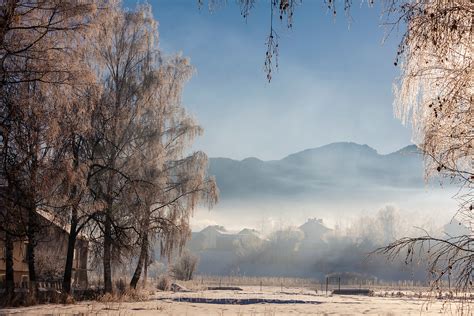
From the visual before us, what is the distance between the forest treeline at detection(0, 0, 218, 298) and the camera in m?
10.4

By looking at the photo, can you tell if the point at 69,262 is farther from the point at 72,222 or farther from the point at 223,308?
the point at 223,308

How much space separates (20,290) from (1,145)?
9.68 metres

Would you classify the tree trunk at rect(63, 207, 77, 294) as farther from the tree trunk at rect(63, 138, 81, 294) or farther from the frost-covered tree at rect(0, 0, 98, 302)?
the frost-covered tree at rect(0, 0, 98, 302)

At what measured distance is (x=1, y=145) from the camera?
412 inches

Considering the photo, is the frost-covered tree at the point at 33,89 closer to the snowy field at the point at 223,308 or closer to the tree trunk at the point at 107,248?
the snowy field at the point at 223,308

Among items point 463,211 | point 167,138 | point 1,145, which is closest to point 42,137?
point 1,145

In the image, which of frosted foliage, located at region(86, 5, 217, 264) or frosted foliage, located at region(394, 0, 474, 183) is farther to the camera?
frosted foliage, located at region(86, 5, 217, 264)

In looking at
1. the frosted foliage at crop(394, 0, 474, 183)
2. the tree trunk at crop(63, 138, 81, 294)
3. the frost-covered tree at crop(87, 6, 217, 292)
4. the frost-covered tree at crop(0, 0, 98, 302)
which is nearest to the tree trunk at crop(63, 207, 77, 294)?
the tree trunk at crop(63, 138, 81, 294)

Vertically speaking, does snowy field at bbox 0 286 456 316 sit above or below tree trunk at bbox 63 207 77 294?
below

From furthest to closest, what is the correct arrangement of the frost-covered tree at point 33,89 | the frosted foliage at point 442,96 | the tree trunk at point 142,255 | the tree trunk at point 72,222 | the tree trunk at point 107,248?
the tree trunk at point 142,255
the tree trunk at point 107,248
the tree trunk at point 72,222
the frost-covered tree at point 33,89
the frosted foliage at point 442,96

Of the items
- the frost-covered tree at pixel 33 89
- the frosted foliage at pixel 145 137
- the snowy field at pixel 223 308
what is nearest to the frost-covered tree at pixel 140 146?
the frosted foliage at pixel 145 137

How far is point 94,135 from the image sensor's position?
20250 millimetres

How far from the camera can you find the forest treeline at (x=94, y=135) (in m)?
10.4

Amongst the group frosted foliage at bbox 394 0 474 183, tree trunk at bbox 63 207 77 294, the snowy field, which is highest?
frosted foliage at bbox 394 0 474 183
